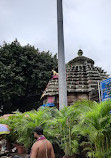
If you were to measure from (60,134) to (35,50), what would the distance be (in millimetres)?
17664

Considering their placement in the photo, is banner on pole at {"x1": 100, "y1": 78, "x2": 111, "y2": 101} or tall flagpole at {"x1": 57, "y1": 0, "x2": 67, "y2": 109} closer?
tall flagpole at {"x1": 57, "y1": 0, "x2": 67, "y2": 109}

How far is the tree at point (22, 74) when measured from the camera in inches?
720

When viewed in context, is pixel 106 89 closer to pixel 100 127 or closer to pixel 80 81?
pixel 100 127

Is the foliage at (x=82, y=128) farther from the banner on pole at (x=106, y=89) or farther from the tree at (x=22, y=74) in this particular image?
the tree at (x=22, y=74)

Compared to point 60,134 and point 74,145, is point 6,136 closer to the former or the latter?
point 60,134

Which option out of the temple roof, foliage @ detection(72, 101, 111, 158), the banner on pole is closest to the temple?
the temple roof

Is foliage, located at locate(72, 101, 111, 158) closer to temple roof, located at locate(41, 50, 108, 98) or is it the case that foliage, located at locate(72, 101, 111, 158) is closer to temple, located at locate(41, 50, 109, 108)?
temple, located at locate(41, 50, 109, 108)

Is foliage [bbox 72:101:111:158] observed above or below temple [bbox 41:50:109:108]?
below

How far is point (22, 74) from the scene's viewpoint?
64.2ft

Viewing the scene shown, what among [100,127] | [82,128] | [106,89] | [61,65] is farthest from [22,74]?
[100,127]

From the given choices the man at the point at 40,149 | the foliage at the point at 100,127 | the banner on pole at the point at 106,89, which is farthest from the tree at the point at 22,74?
the man at the point at 40,149

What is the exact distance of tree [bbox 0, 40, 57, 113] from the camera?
18.3 meters

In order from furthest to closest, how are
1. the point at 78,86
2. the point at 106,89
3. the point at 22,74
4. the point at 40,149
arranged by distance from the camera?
the point at 22,74, the point at 78,86, the point at 106,89, the point at 40,149

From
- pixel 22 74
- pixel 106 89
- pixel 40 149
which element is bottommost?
pixel 40 149
